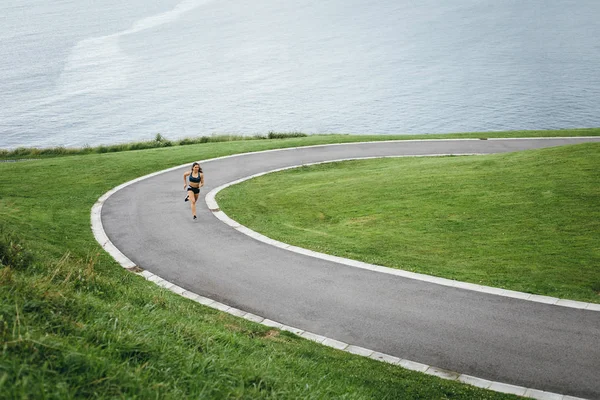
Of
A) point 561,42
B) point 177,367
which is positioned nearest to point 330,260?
point 177,367

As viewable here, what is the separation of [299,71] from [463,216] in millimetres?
71957

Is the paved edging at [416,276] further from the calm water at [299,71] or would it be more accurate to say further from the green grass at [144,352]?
the calm water at [299,71]

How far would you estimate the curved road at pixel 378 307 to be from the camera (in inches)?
442

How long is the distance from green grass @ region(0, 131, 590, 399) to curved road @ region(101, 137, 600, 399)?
1037 mm

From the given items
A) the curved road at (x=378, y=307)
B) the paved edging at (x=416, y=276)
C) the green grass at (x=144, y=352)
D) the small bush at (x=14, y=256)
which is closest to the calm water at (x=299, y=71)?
the paved edging at (x=416, y=276)

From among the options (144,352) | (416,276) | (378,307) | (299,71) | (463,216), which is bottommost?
(378,307)

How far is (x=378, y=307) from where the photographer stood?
13.8m

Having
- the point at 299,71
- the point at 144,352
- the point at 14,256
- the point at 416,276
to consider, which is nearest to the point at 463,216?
the point at 416,276

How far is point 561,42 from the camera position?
92500mm

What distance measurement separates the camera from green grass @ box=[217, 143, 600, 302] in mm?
15344

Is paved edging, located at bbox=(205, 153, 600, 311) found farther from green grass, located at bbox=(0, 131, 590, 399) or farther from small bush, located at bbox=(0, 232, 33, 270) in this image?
small bush, located at bbox=(0, 232, 33, 270)

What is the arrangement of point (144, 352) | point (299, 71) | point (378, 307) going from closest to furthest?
point (144, 352), point (378, 307), point (299, 71)

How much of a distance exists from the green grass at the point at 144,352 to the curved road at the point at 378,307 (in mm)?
1037

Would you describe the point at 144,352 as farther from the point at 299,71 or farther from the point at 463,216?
the point at 299,71
